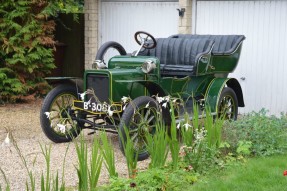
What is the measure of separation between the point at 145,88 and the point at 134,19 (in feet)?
14.6

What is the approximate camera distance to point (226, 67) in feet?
25.9

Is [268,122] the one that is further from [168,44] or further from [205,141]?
[168,44]

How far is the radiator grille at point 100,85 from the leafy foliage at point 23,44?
13.0 ft

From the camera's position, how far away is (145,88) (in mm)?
6965

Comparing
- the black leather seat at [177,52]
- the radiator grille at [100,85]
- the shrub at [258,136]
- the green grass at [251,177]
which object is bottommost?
the green grass at [251,177]

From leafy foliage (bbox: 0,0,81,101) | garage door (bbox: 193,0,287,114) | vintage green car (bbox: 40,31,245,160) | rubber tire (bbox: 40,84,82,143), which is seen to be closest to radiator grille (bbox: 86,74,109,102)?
vintage green car (bbox: 40,31,245,160)

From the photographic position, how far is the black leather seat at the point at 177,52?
771 centimetres

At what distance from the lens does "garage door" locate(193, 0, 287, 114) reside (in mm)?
9219

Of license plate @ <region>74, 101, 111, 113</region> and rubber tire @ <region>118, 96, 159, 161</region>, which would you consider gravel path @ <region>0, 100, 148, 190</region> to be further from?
license plate @ <region>74, 101, 111, 113</region>

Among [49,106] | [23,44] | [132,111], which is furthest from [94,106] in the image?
[23,44]

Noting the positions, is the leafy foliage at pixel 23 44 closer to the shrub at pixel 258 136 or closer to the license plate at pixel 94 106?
the license plate at pixel 94 106

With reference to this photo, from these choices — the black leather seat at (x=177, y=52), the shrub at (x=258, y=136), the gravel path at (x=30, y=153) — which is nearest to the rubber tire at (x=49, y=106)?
the gravel path at (x=30, y=153)

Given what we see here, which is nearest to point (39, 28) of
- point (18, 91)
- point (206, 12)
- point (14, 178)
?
point (18, 91)

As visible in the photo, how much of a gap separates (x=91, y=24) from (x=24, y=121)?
11.5 ft
